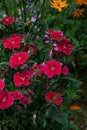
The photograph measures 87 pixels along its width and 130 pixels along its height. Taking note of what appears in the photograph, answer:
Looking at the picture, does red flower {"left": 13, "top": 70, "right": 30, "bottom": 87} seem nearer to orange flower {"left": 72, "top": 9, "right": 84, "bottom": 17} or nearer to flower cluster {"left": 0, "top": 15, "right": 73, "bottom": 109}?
flower cluster {"left": 0, "top": 15, "right": 73, "bottom": 109}

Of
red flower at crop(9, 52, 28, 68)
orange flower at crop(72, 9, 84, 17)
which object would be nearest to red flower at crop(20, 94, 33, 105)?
red flower at crop(9, 52, 28, 68)

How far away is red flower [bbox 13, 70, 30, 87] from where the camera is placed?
2832mm

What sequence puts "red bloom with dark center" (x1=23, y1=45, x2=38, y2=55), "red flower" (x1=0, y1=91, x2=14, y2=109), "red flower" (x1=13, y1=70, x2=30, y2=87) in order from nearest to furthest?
"red flower" (x1=0, y1=91, x2=14, y2=109)
"red flower" (x1=13, y1=70, x2=30, y2=87)
"red bloom with dark center" (x1=23, y1=45, x2=38, y2=55)

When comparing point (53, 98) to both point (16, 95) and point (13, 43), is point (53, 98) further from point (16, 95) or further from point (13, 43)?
point (13, 43)

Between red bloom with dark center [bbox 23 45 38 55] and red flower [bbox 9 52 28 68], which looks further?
red bloom with dark center [bbox 23 45 38 55]

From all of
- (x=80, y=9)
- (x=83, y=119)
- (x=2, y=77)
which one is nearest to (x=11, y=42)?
(x=2, y=77)

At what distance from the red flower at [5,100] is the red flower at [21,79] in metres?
0.10

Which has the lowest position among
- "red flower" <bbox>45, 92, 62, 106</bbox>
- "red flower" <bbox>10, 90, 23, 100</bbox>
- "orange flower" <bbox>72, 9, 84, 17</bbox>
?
"red flower" <bbox>45, 92, 62, 106</bbox>

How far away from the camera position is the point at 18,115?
9.77 ft

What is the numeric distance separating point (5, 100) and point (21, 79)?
0.20m

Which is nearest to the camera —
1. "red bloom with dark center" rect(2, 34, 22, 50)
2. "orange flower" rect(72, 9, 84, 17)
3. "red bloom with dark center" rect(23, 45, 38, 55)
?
"red bloom with dark center" rect(2, 34, 22, 50)

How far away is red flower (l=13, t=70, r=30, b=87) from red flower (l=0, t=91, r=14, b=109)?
0.10 meters

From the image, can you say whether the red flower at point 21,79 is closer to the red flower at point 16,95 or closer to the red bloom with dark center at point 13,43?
the red flower at point 16,95

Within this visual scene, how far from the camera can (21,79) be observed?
2.88 meters
